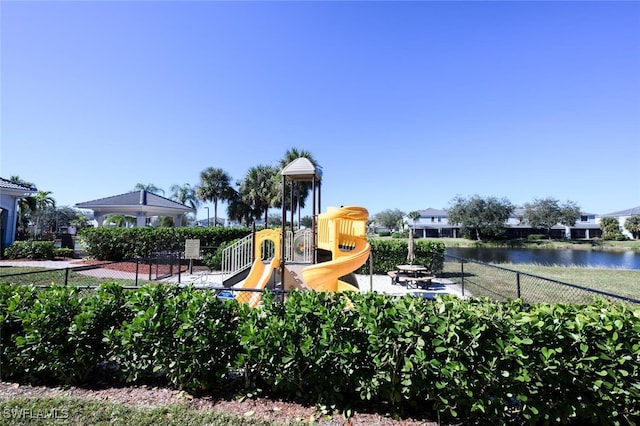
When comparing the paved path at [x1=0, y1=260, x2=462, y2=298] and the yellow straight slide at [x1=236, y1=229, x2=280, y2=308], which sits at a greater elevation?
the yellow straight slide at [x1=236, y1=229, x2=280, y2=308]

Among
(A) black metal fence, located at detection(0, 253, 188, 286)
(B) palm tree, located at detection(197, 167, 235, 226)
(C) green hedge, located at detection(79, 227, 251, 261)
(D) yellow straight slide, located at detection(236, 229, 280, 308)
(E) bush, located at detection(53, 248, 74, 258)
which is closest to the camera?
(D) yellow straight slide, located at detection(236, 229, 280, 308)

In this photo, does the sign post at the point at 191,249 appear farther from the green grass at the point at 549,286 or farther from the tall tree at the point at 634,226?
the tall tree at the point at 634,226

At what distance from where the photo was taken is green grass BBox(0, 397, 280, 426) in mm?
2482

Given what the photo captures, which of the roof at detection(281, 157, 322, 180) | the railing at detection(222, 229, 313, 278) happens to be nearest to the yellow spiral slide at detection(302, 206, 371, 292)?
the railing at detection(222, 229, 313, 278)

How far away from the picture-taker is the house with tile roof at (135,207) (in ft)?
62.6

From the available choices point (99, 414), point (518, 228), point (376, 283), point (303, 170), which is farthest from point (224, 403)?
point (518, 228)

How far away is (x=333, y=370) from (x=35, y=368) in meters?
3.22

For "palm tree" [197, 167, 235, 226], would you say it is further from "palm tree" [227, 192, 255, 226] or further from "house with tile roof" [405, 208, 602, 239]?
"house with tile roof" [405, 208, 602, 239]

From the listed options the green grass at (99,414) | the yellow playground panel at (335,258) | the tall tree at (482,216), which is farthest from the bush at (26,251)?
the tall tree at (482,216)

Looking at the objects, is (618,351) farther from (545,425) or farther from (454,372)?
(454,372)

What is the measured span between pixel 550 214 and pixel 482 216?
15.8 metres

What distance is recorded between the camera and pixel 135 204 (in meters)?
19.6

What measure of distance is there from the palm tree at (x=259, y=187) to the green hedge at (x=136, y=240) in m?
13.6

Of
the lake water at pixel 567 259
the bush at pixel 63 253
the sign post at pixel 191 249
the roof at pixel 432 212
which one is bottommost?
the lake water at pixel 567 259
